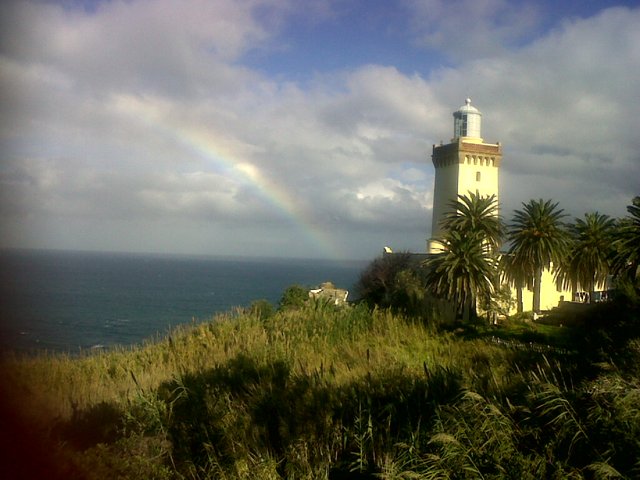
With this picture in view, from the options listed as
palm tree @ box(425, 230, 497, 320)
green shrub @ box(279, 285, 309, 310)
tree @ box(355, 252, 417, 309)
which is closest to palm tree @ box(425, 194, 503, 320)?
palm tree @ box(425, 230, 497, 320)

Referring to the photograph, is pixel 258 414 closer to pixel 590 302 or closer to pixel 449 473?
pixel 449 473

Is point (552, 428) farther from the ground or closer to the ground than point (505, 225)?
closer to the ground

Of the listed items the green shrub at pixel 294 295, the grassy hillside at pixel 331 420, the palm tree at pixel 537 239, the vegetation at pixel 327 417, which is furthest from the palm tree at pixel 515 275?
the grassy hillside at pixel 331 420

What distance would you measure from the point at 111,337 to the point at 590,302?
34831 millimetres

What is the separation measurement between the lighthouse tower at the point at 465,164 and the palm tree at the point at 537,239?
9.01 m

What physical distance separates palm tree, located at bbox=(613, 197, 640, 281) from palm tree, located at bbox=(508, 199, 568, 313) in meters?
4.70

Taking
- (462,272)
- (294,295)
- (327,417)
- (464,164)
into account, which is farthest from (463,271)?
(327,417)

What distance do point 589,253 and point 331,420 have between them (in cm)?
3320

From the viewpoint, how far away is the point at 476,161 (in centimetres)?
4488

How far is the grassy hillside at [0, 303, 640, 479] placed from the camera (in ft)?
15.7

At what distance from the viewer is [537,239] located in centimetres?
3441

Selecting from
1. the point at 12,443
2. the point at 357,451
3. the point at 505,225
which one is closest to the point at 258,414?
the point at 357,451

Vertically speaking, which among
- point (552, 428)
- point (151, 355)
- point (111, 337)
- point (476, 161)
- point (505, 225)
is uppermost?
point (476, 161)

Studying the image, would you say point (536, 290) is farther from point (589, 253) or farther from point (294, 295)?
point (294, 295)
